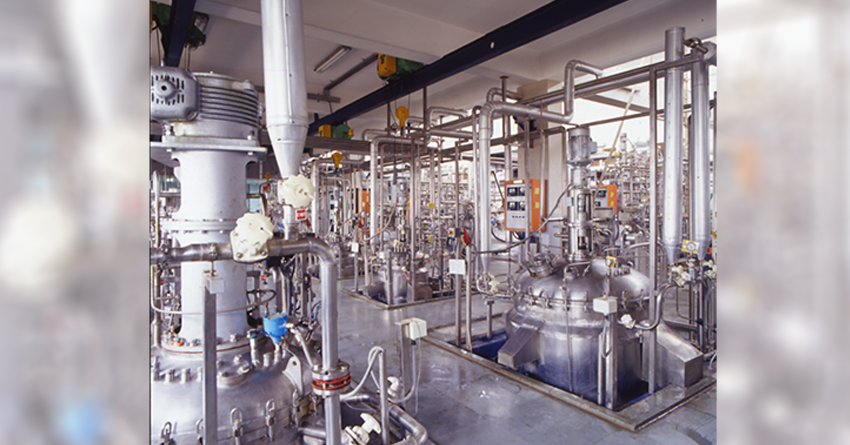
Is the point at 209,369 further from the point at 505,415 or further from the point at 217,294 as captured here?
the point at 505,415

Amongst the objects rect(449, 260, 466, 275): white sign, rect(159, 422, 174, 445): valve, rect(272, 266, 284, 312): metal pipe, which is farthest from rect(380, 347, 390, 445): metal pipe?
rect(449, 260, 466, 275): white sign

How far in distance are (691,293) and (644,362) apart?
1.25 m

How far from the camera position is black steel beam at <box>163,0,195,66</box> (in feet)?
11.5

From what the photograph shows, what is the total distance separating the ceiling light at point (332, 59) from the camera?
5914 mm

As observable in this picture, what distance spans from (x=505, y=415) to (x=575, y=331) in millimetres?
993

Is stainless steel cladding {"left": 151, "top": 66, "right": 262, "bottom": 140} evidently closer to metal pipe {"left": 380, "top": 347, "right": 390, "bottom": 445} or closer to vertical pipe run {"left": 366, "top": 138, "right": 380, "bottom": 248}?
metal pipe {"left": 380, "top": 347, "right": 390, "bottom": 445}

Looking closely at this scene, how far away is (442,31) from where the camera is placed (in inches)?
201

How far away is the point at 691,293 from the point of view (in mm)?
4414

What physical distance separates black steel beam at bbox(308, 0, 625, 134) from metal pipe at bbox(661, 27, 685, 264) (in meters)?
0.80

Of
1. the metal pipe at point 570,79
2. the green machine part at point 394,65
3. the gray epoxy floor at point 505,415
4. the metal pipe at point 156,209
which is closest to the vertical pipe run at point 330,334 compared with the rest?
the gray epoxy floor at point 505,415

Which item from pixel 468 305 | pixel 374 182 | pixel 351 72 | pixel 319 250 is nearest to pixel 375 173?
pixel 374 182
